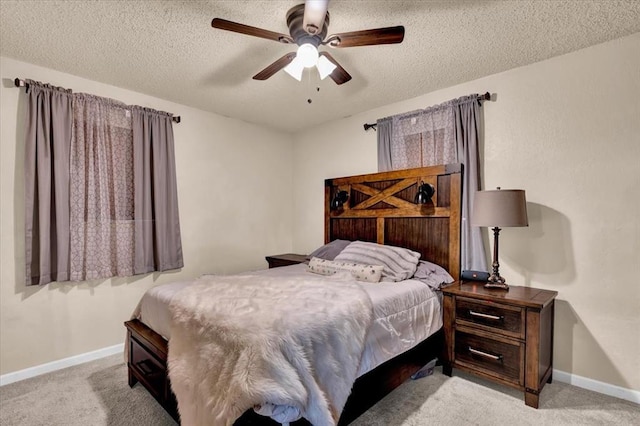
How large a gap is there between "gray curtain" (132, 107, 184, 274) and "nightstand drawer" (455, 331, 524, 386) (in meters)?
2.87

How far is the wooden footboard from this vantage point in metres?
1.84

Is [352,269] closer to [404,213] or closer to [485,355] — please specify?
[404,213]

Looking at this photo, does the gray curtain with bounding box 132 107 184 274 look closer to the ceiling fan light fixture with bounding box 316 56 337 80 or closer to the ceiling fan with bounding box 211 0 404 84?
the ceiling fan with bounding box 211 0 404 84

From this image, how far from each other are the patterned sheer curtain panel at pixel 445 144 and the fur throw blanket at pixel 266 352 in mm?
1397

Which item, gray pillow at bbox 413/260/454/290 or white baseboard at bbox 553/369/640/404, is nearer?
white baseboard at bbox 553/369/640/404

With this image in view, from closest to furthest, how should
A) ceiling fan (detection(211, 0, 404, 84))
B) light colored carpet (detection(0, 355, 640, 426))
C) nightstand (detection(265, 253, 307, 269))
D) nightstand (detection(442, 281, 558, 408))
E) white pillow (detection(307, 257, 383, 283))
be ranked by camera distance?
1. ceiling fan (detection(211, 0, 404, 84))
2. light colored carpet (detection(0, 355, 640, 426))
3. nightstand (detection(442, 281, 558, 408))
4. white pillow (detection(307, 257, 383, 283))
5. nightstand (detection(265, 253, 307, 269))

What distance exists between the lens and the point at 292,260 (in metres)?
3.80

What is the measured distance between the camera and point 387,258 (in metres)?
2.85

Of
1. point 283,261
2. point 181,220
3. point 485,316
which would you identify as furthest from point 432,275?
point 181,220

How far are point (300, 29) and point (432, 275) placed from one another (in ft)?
7.11

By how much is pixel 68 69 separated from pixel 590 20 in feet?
13.0

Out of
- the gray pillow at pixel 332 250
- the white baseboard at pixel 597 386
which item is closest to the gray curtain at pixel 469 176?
the white baseboard at pixel 597 386

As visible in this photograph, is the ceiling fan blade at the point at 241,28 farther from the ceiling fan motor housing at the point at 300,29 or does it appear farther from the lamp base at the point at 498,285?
the lamp base at the point at 498,285

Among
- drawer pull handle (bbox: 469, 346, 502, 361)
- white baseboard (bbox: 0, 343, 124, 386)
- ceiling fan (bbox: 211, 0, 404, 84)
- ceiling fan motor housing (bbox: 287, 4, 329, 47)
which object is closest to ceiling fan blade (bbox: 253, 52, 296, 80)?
ceiling fan (bbox: 211, 0, 404, 84)
